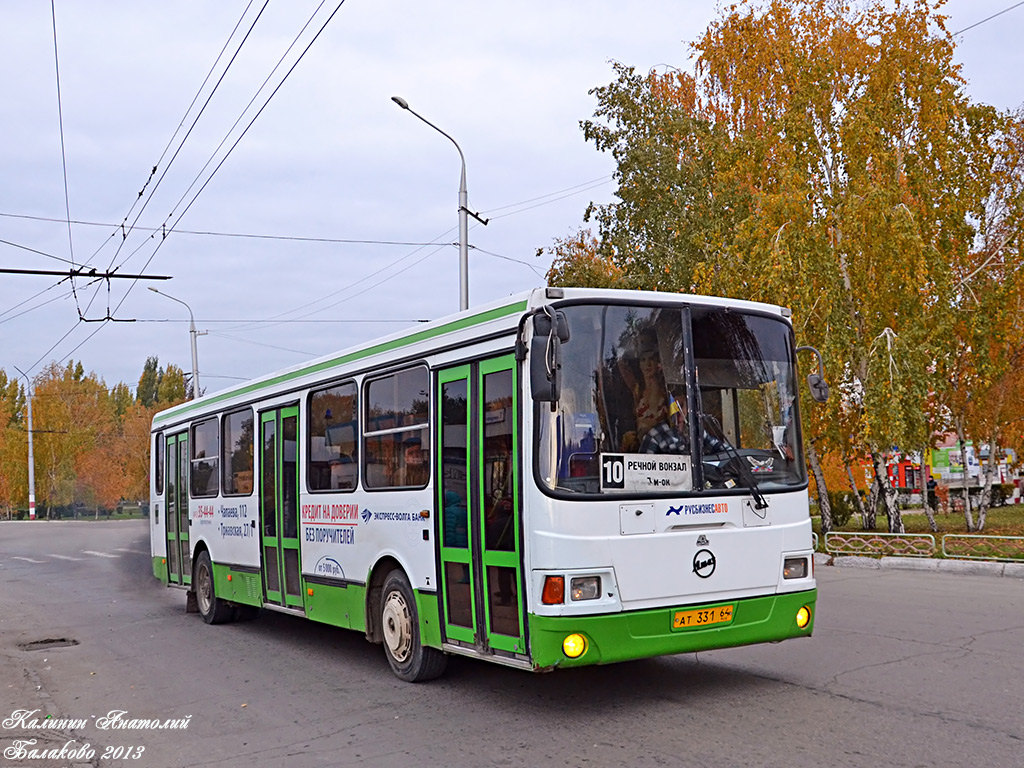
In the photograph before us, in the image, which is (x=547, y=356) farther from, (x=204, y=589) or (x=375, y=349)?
(x=204, y=589)

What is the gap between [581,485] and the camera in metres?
7.13

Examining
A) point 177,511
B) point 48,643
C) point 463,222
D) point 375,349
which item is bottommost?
point 48,643

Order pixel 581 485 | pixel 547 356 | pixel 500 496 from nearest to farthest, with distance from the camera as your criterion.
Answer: pixel 547 356, pixel 581 485, pixel 500 496

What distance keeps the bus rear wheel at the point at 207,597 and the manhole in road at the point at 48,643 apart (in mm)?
1678

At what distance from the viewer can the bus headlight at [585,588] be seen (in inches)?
275

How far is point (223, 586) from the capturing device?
44.3 ft

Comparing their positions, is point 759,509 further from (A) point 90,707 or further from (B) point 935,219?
(B) point 935,219

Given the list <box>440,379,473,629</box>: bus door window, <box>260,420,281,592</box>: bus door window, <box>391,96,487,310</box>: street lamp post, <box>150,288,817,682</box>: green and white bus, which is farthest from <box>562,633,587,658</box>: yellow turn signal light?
<box>391,96,487,310</box>: street lamp post

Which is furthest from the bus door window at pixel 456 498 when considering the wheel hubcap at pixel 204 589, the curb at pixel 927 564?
the curb at pixel 927 564

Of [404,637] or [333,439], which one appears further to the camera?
[333,439]

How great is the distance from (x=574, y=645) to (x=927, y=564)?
1271cm

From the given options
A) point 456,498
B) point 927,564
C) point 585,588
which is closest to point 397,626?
point 456,498

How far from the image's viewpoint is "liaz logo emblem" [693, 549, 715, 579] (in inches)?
291

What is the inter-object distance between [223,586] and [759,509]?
8.09 metres
